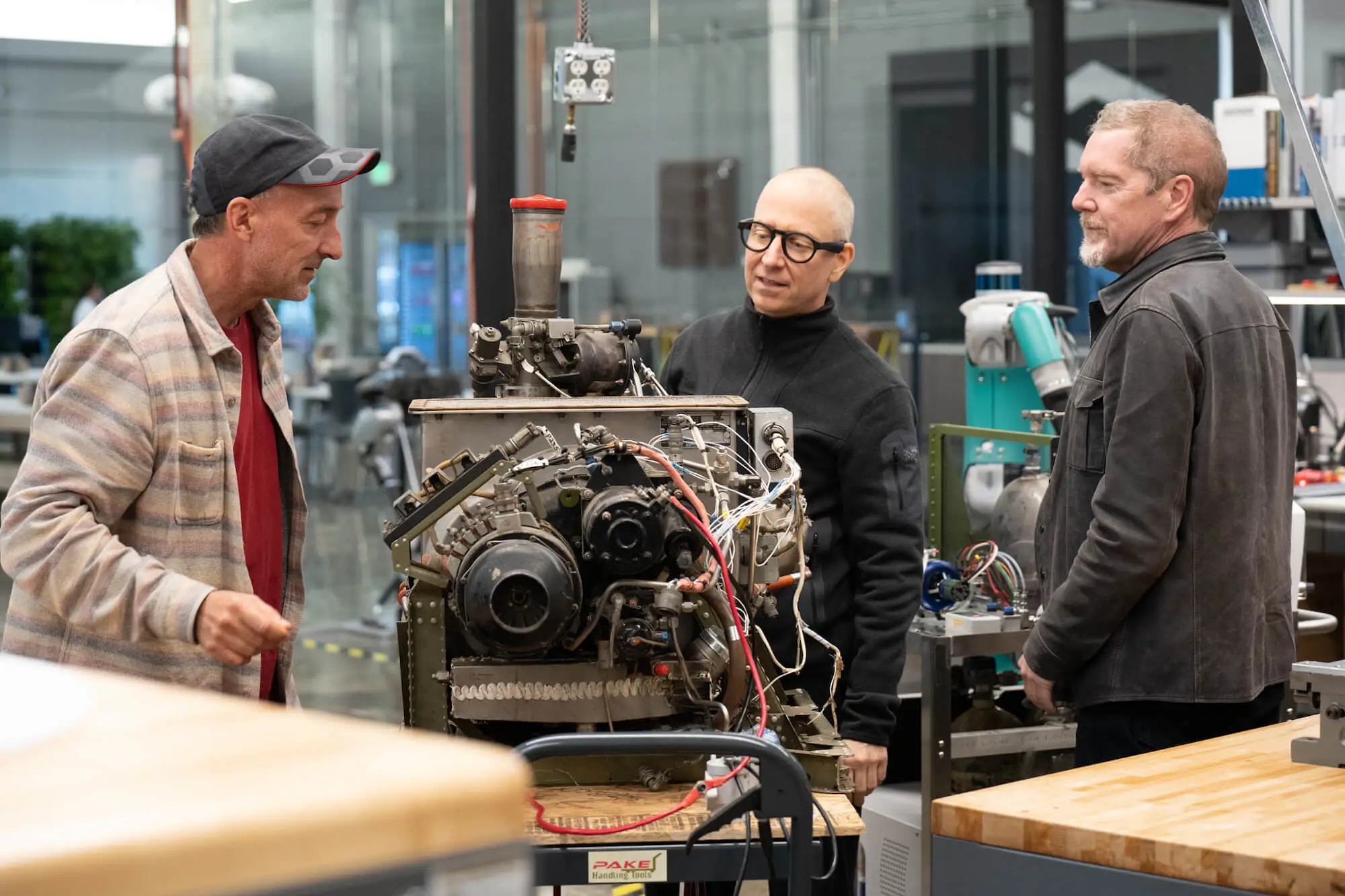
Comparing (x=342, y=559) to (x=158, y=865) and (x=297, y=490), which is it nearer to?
(x=297, y=490)

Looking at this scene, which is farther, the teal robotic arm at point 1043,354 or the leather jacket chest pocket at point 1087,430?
the teal robotic arm at point 1043,354

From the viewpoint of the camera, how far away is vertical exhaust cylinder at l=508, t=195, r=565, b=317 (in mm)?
2342

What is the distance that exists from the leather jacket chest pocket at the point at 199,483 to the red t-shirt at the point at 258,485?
98 mm

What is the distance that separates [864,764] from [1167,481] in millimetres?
662

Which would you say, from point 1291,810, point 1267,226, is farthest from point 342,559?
point 1291,810

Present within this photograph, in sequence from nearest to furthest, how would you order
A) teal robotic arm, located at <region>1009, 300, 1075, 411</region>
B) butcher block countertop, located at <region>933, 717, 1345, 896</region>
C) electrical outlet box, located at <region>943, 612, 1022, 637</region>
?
butcher block countertop, located at <region>933, 717, 1345, 896</region> < electrical outlet box, located at <region>943, 612, 1022, 637</region> < teal robotic arm, located at <region>1009, 300, 1075, 411</region>

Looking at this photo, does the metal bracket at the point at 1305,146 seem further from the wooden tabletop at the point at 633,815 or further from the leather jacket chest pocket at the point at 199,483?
the leather jacket chest pocket at the point at 199,483

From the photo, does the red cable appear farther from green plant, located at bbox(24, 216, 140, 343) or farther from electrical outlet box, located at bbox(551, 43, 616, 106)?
green plant, located at bbox(24, 216, 140, 343)

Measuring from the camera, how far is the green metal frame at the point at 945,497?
11.6ft

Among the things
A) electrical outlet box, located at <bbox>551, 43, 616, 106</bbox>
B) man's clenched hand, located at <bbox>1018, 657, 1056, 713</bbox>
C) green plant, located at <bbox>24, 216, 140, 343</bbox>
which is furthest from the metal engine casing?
green plant, located at <bbox>24, 216, 140, 343</bbox>

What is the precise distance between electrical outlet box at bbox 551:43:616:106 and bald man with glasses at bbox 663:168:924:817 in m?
1.16

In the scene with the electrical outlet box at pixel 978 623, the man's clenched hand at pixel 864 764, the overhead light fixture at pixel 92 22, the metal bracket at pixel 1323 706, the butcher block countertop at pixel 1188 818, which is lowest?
the man's clenched hand at pixel 864 764

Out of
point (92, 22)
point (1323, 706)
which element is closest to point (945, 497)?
point (1323, 706)

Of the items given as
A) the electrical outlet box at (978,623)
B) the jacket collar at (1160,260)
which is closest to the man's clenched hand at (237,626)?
the jacket collar at (1160,260)
